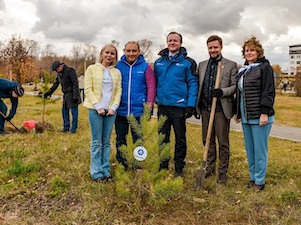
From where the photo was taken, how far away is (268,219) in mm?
3377

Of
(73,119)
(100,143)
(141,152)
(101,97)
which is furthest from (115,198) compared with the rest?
(73,119)

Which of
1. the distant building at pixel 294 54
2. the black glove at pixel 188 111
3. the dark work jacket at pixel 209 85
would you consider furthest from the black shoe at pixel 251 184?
the distant building at pixel 294 54

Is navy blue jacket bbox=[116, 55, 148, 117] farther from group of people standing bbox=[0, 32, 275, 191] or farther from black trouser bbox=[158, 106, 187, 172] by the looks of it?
black trouser bbox=[158, 106, 187, 172]

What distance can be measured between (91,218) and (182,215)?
0.95m

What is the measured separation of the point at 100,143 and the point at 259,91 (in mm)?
2118

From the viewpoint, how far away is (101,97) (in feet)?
13.8

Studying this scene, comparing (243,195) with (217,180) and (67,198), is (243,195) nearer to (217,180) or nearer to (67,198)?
(217,180)

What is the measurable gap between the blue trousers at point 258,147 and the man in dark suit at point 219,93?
31 cm

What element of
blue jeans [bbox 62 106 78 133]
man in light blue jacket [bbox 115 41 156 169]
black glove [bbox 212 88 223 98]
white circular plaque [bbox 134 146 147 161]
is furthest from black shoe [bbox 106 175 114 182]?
blue jeans [bbox 62 106 78 133]

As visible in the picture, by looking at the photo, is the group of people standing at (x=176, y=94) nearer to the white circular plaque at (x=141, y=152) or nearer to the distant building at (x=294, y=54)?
the white circular plaque at (x=141, y=152)

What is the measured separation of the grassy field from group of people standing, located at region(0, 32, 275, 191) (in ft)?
1.07

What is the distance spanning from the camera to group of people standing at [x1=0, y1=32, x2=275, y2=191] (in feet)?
13.2

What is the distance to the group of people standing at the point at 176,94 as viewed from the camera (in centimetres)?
404

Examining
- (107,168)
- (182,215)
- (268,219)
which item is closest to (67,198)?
(107,168)
